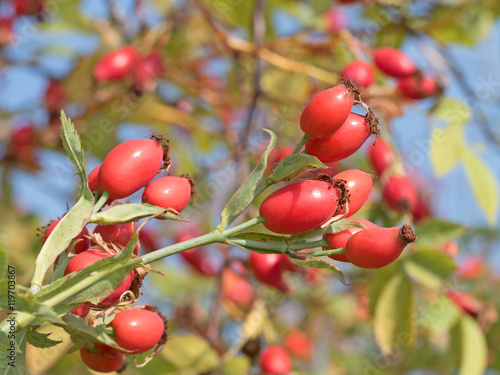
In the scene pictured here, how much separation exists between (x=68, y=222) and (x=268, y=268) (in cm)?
81

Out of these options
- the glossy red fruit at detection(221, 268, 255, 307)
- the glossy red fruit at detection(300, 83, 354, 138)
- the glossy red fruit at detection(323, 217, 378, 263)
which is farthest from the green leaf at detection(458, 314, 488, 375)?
the glossy red fruit at detection(300, 83, 354, 138)

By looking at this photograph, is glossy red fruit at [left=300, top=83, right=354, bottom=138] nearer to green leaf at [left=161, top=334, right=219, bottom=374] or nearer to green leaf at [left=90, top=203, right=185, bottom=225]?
green leaf at [left=90, top=203, right=185, bottom=225]

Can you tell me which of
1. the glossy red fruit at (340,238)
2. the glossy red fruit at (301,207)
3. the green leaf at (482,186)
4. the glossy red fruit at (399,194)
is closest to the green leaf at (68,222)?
the glossy red fruit at (301,207)

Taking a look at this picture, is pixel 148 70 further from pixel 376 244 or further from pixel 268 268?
pixel 376 244

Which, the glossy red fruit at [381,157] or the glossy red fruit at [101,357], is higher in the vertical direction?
the glossy red fruit at [101,357]

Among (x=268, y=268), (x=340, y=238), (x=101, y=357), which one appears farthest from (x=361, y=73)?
(x=101, y=357)

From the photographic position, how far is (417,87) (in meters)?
2.00

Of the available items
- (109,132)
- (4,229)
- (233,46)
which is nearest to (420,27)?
(233,46)

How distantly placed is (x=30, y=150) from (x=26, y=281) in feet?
2.87

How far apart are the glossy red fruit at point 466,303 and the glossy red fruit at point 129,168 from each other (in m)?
1.44

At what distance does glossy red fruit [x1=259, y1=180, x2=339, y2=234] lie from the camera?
870 mm

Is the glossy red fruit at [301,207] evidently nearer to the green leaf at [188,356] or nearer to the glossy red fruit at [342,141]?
the glossy red fruit at [342,141]

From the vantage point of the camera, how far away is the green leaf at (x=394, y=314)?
179cm

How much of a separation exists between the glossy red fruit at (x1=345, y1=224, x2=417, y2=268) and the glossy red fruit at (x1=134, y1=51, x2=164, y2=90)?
5.72ft
